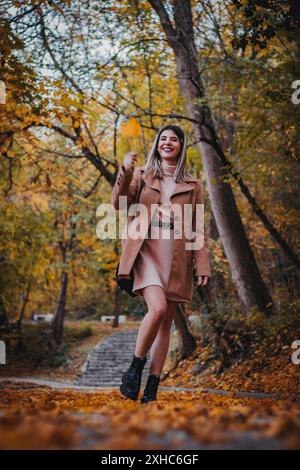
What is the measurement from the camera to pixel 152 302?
3355 mm

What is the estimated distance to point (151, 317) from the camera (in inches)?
131

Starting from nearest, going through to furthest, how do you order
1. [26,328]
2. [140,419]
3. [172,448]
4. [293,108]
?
[172,448], [140,419], [293,108], [26,328]

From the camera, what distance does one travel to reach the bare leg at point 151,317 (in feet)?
10.9

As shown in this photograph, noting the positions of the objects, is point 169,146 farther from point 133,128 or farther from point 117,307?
point 117,307

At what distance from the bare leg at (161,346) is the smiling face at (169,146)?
4.11ft

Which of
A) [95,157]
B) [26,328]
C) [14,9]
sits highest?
[14,9]

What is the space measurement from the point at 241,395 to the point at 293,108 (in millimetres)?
3476

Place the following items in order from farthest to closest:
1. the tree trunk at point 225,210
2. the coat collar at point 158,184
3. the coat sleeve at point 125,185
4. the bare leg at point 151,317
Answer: the tree trunk at point 225,210 → the coat collar at point 158,184 → the coat sleeve at point 125,185 → the bare leg at point 151,317

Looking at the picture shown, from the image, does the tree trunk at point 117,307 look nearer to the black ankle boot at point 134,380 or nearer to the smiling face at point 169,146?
the smiling face at point 169,146

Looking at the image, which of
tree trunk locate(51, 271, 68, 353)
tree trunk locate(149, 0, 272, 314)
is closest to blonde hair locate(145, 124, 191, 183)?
tree trunk locate(149, 0, 272, 314)

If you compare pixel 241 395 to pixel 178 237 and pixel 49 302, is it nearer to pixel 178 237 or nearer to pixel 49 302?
pixel 178 237

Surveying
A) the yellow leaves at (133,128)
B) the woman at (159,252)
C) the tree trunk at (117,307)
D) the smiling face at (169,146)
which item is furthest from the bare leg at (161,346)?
the tree trunk at (117,307)

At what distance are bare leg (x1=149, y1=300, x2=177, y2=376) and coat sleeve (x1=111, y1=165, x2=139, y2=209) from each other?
36.5 inches
